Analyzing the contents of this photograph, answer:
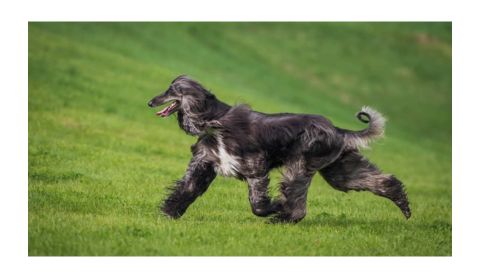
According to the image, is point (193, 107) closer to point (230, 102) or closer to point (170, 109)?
point (170, 109)

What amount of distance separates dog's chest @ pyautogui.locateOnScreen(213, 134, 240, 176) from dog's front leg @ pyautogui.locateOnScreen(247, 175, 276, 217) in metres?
0.31

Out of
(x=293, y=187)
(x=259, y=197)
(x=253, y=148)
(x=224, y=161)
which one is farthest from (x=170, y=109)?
(x=293, y=187)

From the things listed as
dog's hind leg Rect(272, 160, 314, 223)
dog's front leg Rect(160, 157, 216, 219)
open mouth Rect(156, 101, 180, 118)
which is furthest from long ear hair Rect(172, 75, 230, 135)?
dog's hind leg Rect(272, 160, 314, 223)

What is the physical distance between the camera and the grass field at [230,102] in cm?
1071

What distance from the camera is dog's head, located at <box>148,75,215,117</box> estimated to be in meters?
11.3

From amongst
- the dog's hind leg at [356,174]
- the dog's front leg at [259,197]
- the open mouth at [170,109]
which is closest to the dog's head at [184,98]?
the open mouth at [170,109]

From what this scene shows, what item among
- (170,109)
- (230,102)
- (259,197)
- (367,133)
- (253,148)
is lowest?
(259,197)

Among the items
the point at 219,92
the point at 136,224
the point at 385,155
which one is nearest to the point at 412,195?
the point at 385,155

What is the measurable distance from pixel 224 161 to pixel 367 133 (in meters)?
2.46

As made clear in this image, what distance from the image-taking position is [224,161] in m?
11.2

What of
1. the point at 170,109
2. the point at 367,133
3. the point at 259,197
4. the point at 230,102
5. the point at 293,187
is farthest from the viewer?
the point at 230,102

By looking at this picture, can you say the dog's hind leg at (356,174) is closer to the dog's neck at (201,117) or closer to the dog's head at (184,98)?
the dog's neck at (201,117)

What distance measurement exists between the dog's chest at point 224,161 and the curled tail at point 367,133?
191cm

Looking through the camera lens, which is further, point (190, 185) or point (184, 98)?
point (190, 185)
